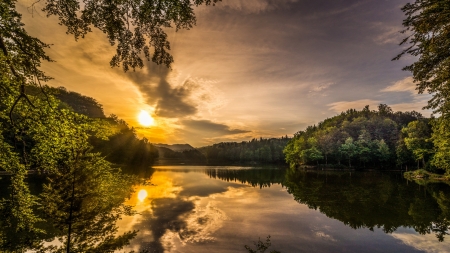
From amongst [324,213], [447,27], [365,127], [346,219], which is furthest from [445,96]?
[365,127]

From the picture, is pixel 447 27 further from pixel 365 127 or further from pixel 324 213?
pixel 365 127

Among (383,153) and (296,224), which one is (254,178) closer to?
(296,224)

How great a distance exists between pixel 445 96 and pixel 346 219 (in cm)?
1222

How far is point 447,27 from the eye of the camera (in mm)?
8281

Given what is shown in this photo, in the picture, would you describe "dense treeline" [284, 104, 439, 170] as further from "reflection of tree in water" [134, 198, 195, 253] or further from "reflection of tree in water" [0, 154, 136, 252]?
"reflection of tree in water" [0, 154, 136, 252]

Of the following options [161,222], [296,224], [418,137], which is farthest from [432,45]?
[418,137]

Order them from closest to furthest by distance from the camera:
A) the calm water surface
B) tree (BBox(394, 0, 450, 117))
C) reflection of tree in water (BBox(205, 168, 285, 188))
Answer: tree (BBox(394, 0, 450, 117)), the calm water surface, reflection of tree in water (BBox(205, 168, 285, 188))

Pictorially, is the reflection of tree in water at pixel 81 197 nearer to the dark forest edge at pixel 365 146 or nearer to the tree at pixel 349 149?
the dark forest edge at pixel 365 146

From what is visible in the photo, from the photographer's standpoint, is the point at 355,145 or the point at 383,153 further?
the point at 355,145

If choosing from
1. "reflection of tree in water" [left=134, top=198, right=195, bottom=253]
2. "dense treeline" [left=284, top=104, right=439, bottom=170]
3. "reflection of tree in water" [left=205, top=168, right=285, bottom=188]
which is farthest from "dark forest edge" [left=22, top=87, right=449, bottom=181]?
"reflection of tree in water" [left=134, top=198, right=195, bottom=253]

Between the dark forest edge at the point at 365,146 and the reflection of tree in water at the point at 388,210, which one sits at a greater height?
the dark forest edge at the point at 365,146

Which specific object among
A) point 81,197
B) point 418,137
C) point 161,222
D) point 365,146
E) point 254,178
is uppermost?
point 418,137

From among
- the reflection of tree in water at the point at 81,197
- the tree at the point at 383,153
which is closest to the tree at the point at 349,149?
the tree at the point at 383,153

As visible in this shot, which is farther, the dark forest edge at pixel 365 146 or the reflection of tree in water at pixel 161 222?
the dark forest edge at pixel 365 146
